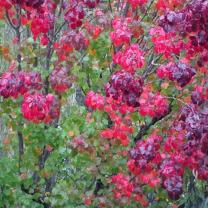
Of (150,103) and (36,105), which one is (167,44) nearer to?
(150,103)

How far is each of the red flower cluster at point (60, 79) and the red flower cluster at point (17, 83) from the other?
6.1 inches

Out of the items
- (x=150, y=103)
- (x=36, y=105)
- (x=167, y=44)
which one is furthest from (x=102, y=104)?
(x=167, y=44)

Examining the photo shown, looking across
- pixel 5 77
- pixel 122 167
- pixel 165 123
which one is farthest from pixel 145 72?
pixel 5 77

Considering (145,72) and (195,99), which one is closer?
(195,99)

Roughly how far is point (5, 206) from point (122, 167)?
112cm

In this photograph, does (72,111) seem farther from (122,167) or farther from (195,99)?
(195,99)

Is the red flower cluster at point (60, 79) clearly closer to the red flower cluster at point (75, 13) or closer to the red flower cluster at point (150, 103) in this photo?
the red flower cluster at point (75, 13)

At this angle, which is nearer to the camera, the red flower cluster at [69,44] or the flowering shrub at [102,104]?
the flowering shrub at [102,104]

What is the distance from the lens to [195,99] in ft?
11.7

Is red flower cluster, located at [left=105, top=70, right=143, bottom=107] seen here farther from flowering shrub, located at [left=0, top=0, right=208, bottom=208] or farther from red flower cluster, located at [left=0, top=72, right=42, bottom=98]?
red flower cluster, located at [left=0, top=72, right=42, bottom=98]

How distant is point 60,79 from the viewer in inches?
150

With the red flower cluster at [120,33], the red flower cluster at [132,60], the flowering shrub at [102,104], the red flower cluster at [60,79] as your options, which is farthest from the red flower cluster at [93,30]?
the red flower cluster at [132,60]

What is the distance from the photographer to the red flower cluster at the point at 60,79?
3799 mm

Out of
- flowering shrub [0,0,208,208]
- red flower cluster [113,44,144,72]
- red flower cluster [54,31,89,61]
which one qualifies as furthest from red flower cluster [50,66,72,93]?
red flower cluster [113,44,144,72]
